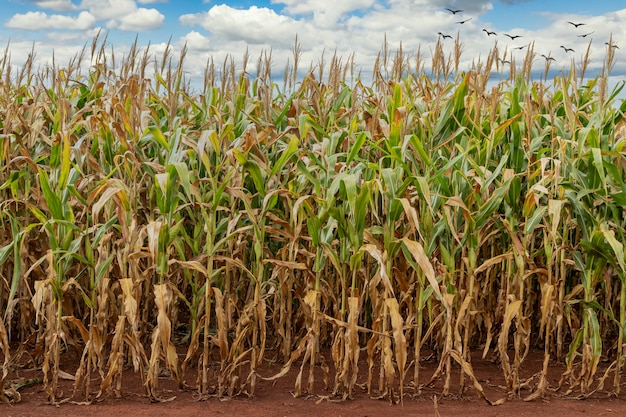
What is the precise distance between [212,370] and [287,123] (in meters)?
2.14

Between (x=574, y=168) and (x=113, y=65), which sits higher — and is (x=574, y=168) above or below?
below

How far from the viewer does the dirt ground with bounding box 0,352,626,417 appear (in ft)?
12.9

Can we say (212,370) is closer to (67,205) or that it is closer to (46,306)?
(46,306)

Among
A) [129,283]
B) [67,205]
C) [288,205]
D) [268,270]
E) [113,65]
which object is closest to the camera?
[129,283]

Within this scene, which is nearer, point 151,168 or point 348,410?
point 348,410

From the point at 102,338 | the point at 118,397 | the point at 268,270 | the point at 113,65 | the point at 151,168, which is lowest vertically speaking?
the point at 118,397

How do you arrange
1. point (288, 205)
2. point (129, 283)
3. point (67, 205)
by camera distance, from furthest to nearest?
1. point (288, 205)
2. point (67, 205)
3. point (129, 283)

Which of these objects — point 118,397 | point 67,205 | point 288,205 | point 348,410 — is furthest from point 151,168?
point 348,410

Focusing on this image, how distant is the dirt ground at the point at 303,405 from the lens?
394cm

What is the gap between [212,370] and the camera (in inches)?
181

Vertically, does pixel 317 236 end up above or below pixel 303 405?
above

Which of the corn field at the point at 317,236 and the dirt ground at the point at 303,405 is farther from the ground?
the corn field at the point at 317,236

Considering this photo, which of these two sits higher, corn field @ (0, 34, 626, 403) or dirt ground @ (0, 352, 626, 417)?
corn field @ (0, 34, 626, 403)

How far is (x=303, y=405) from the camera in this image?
4066 millimetres
